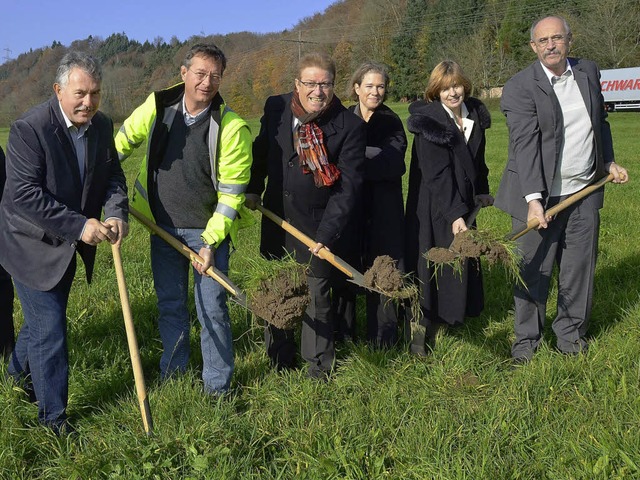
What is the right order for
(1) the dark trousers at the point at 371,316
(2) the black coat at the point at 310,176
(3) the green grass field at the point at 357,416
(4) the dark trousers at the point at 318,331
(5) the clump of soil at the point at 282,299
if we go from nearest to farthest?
(3) the green grass field at the point at 357,416
(5) the clump of soil at the point at 282,299
(2) the black coat at the point at 310,176
(4) the dark trousers at the point at 318,331
(1) the dark trousers at the point at 371,316

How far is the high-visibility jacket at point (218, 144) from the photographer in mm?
3967

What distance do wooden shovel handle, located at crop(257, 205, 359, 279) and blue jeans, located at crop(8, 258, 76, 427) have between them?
1.37 metres

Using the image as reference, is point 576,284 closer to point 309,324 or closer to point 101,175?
point 309,324

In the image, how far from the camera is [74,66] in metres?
3.41

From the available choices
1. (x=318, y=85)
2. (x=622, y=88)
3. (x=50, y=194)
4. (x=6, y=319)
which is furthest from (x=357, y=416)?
(x=622, y=88)

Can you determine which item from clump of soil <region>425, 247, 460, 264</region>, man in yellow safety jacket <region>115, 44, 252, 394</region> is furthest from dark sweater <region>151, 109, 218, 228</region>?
clump of soil <region>425, 247, 460, 264</region>

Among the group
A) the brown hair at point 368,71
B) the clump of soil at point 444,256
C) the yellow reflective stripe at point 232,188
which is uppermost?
the brown hair at point 368,71

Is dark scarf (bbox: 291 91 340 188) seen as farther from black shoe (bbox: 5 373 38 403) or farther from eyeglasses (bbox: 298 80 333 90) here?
black shoe (bbox: 5 373 38 403)

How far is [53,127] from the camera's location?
3.48 metres

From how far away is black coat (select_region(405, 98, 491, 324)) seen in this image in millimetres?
4766

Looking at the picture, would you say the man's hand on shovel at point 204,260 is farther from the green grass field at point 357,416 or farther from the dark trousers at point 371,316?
the dark trousers at point 371,316

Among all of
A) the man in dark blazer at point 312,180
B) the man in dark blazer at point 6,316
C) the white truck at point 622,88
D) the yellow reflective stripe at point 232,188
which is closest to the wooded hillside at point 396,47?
the white truck at point 622,88

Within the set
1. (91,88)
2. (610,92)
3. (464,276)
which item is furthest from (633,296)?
(610,92)

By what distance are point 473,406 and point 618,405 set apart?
2.89ft
